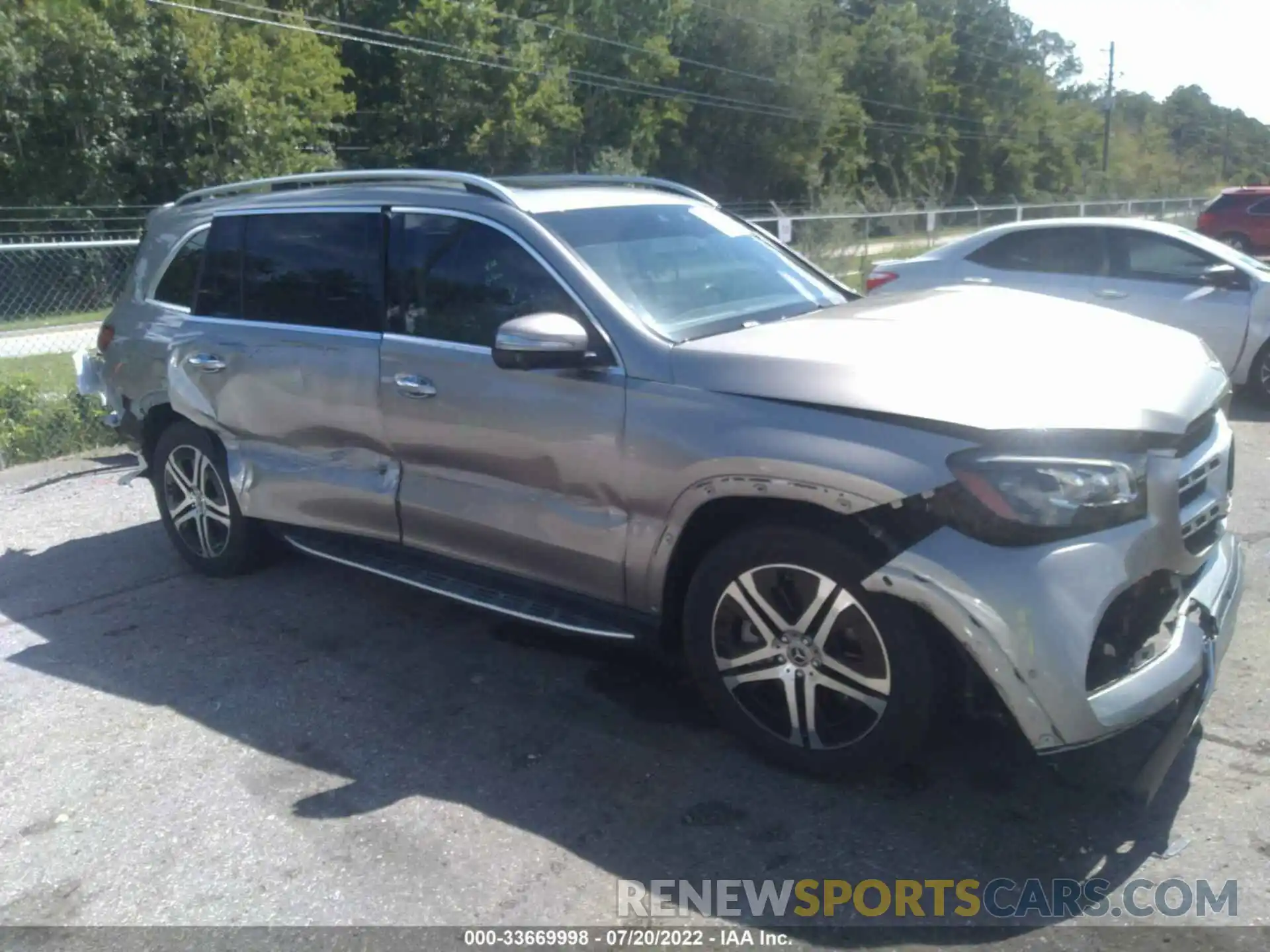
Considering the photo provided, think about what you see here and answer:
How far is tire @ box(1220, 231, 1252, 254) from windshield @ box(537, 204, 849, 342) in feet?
65.6

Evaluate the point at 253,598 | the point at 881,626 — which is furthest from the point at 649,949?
the point at 253,598

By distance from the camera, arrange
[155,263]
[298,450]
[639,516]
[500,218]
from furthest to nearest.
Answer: [155,263] → [298,450] → [500,218] → [639,516]

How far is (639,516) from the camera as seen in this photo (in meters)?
4.02

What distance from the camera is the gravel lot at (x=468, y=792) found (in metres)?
3.39

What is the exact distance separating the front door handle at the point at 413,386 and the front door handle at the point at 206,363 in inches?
50.2

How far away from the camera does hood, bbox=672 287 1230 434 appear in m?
3.40

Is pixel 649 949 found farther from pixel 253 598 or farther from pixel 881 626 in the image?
Answer: pixel 253 598

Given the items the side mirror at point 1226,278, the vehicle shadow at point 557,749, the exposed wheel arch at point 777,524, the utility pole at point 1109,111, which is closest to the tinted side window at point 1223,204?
the side mirror at point 1226,278

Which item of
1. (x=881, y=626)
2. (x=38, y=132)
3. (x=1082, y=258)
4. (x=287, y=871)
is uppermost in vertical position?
(x=38, y=132)

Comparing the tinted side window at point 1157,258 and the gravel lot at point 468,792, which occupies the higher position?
the tinted side window at point 1157,258

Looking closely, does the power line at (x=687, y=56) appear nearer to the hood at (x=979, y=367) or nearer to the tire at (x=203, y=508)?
the tire at (x=203, y=508)

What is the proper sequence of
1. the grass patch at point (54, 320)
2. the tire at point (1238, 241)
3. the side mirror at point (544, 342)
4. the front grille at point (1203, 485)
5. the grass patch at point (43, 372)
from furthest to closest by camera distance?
1. the tire at point (1238, 241)
2. the grass patch at point (54, 320)
3. the grass patch at point (43, 372)
4. the side mirror at point (544, 342)
5. the front grille at point (1203, 485)

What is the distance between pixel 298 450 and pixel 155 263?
1690 mm

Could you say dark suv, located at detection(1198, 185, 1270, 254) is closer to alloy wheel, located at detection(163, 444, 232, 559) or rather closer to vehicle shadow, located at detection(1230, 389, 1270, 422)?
vehicle shadow, located at detection(1230, 389, 1270, 422)
